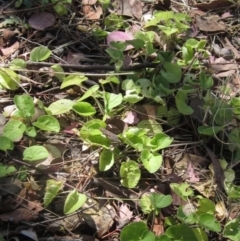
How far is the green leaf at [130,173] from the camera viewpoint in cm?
156

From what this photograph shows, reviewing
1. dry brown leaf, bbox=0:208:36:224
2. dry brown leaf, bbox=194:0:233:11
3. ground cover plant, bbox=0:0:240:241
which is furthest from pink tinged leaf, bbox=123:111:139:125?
dry brown leaf, bbox=194:0:233:11

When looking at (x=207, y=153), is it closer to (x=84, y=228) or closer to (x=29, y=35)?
(x=84, y=228)

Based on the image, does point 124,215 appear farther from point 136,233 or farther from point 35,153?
point 35,153

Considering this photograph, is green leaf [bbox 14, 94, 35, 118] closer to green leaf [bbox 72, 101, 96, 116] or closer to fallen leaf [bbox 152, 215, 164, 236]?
green leaf [bbox 72, 101, 96, 116]

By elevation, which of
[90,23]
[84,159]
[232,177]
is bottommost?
[232,177]

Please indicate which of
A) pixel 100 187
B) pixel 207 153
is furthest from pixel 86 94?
pixel 207 153

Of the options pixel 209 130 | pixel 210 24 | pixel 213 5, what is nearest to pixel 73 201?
pixel 209 130

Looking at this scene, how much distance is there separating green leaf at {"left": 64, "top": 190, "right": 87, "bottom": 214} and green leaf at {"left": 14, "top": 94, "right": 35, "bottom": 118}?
0.32m

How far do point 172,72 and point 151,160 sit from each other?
415 millimetres

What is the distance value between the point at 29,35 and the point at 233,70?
808mm

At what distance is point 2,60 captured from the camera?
188 centimetres

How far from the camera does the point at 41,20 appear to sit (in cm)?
204

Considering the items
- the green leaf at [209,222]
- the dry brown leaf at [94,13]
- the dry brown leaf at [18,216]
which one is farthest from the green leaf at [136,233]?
the dry brown leaf at [94,13]

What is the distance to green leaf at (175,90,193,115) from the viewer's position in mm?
1743
